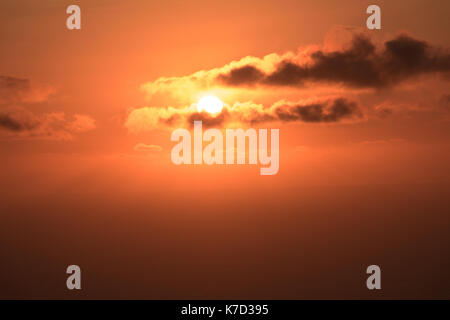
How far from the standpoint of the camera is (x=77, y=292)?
18838 cm
